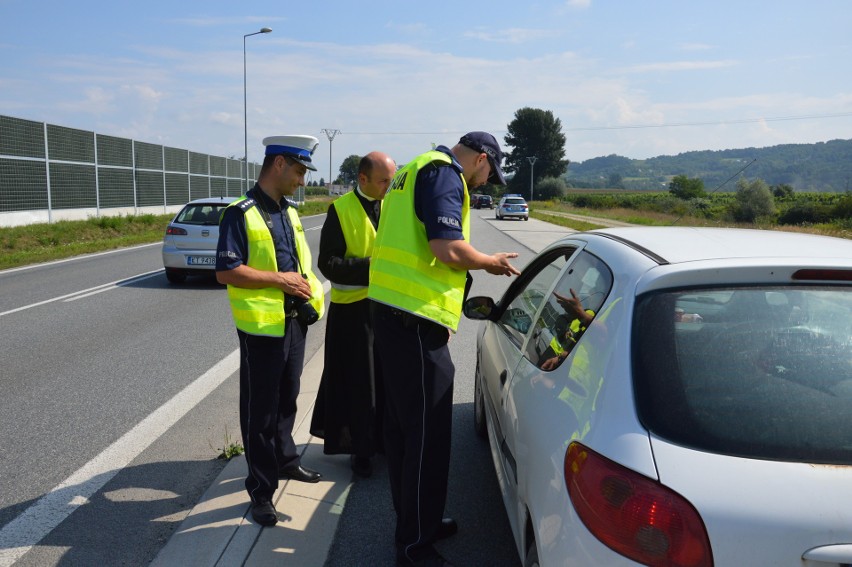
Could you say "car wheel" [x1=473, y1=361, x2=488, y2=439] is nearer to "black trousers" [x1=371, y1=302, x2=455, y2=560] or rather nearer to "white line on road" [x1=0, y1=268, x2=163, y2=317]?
"black trousers" [x1=371, y1=302, x2=455, y2=560]

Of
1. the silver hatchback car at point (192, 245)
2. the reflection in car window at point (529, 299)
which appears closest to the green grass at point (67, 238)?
the silver hatchback car at point (192, 245)

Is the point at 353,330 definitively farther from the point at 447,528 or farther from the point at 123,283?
the point at 123,283

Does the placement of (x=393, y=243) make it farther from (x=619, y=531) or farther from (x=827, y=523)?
(x=827, y=523)

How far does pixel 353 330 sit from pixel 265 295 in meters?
0.71

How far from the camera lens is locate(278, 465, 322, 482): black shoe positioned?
392 centimetres

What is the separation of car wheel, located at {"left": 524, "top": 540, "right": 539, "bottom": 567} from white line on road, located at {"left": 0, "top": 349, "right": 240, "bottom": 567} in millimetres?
2231

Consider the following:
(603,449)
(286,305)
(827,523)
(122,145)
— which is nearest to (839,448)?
(827,523)

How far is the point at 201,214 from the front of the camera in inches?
494

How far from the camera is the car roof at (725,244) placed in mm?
2299

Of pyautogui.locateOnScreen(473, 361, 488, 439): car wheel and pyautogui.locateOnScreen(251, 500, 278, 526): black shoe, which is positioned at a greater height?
pyautogui.locateOnScreen(473, 361, 488, 439): car wheel

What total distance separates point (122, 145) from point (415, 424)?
30.0 meters

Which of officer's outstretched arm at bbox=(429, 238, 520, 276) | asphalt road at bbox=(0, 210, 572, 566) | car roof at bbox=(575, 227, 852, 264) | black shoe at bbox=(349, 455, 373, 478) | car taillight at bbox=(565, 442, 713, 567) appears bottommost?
asphalt road at bbox=(0, 210, 572, 566)

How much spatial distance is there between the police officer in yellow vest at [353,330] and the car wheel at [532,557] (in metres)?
1.73

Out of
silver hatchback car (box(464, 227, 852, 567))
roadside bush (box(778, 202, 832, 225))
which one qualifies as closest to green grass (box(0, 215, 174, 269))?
Answer: silver hatchback car (box(464, 227, 852, 567))
